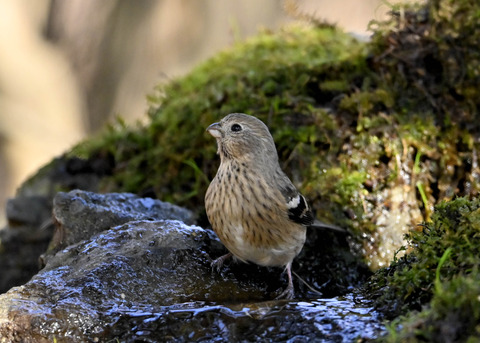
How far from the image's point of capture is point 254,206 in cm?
449

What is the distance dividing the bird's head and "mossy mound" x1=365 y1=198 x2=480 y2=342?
4.94 feet

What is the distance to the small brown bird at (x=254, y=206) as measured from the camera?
4.45 metres

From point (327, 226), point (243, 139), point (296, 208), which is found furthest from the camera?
point (327, 226)

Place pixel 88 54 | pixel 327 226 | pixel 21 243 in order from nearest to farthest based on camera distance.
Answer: pixel 327 226
pixel 21 243
pixel 88 54

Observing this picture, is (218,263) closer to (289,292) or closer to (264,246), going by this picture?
(264,246)

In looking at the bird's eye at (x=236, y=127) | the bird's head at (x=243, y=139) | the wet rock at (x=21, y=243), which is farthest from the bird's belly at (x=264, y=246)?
the wet rock at (x=21, y=243)

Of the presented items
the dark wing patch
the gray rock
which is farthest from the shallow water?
the dark wing patch

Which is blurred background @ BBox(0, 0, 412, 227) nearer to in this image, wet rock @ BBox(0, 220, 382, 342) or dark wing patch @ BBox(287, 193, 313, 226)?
dark wing patch @ BBox(287, 193, 313, 226)

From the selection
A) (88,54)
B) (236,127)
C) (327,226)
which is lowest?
(327,226)

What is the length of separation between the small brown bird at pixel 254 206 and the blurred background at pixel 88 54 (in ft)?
29.8

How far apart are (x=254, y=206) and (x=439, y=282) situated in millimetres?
1826

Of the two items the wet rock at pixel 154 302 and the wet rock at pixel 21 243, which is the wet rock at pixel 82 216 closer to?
the wet rock at pixel 154 302

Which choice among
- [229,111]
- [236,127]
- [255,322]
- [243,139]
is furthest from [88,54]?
[255,322]

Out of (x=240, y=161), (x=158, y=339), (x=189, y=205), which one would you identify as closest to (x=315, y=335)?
(x=158, y=339)
